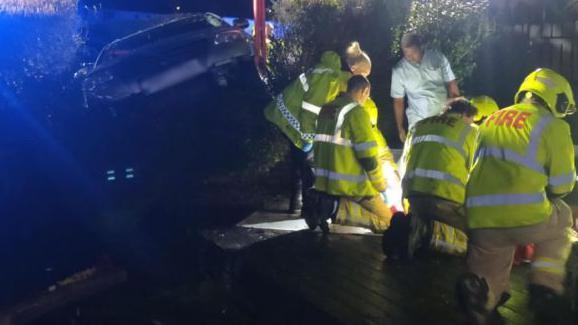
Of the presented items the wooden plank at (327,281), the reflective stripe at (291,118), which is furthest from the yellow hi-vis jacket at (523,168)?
the reflective stripe at (291,118)

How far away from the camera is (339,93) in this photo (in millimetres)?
6188

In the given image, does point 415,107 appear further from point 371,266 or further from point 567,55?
point 567,55

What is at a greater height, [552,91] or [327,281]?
[552,91]

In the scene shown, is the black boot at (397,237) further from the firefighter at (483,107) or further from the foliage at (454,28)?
the foliage at (454,28)

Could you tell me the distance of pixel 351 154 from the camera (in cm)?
561

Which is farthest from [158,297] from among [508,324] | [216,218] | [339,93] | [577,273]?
[577,273]

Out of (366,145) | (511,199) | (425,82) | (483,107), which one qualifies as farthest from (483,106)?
(511,199)

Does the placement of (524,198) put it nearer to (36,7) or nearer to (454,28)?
(454,28)

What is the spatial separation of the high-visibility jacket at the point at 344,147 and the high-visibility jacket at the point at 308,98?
1.54 ft

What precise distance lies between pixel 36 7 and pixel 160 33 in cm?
212

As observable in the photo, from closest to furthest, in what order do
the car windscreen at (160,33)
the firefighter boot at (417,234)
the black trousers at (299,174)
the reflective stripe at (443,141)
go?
1. the reflective stripe at (443,141)
2. the firefighter boot at (417,234)
3. the black trousers at (299,174)
4. the car windscreen at (160,33)

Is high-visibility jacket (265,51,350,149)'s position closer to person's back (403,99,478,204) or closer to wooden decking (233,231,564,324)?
wooden decking (233,231,564,324)

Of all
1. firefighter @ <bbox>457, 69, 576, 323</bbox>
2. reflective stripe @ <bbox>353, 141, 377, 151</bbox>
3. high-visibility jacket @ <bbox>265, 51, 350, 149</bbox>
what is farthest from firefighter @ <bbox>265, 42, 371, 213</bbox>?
firefighter @ <bbox>457, 69, 576, 323</bbox>

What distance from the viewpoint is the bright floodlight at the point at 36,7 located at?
375 inches
